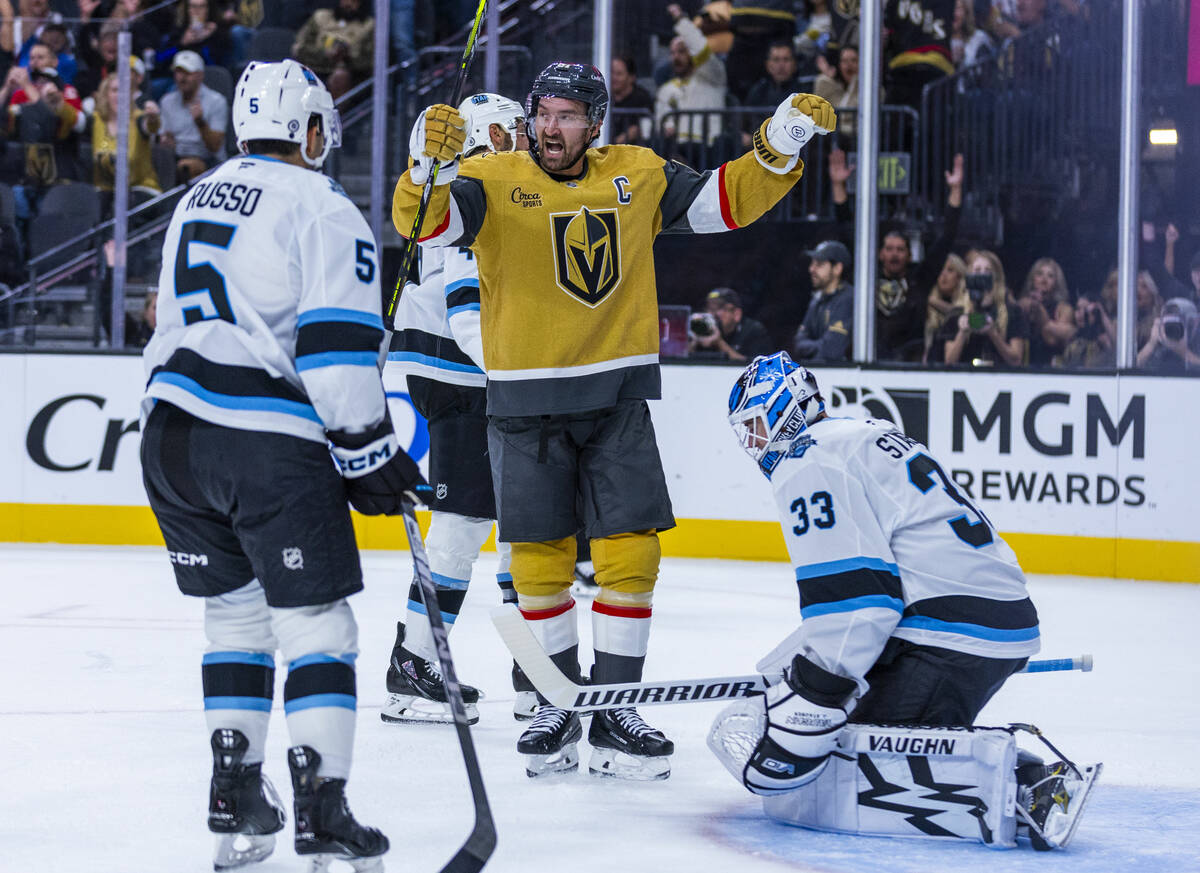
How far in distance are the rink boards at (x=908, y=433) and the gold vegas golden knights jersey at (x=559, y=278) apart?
3.11m

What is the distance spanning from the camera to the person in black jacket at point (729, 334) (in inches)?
260

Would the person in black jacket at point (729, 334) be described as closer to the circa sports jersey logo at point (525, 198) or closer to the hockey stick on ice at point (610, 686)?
the circa sports jersey logo at point (525, 198)

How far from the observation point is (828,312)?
258 inches

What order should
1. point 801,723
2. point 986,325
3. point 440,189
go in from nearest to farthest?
point 801,723 < point 440,189 < point 986,325

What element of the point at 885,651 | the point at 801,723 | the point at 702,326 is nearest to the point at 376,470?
the point at 801,723

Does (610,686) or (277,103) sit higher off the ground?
(277,103)

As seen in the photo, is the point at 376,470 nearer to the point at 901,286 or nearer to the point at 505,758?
the point at 505,758

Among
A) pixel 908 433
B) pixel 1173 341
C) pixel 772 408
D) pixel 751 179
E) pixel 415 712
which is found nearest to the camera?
pixel 772 408

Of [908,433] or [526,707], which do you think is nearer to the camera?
[526,707]

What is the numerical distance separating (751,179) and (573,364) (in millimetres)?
524

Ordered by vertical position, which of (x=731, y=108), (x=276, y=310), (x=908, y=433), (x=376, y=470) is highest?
(x=731, y=108)

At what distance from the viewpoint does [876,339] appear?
253 inches

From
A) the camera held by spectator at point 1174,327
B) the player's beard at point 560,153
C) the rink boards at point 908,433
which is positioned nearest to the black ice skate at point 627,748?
the player's beard at point 560,153

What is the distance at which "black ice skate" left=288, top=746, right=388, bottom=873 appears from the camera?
83.4 inches
